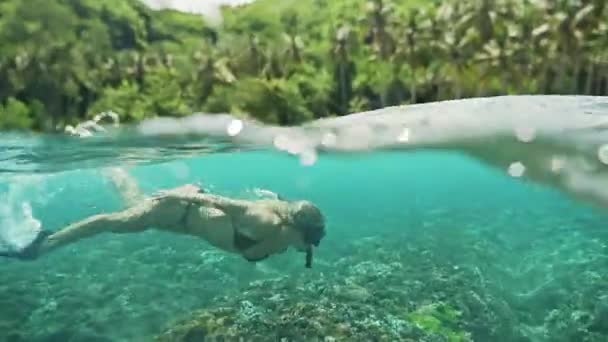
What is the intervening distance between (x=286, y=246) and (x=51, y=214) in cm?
126

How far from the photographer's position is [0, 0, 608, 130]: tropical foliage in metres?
4.48

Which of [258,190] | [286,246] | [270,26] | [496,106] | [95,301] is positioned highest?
[270,26]

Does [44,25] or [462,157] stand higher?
[44,25]

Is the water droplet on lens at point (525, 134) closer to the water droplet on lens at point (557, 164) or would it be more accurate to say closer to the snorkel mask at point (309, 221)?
the water droplet on lens at point (557, 164)

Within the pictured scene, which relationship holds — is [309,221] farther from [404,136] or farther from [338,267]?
[404,136]

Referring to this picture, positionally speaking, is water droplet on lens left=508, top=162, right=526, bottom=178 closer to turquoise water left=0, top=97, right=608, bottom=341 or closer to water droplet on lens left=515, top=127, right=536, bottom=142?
turquoise water left=0, top=97, right=608, bottom=341

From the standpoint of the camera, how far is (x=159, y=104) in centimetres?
452

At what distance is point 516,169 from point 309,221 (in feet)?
3.71

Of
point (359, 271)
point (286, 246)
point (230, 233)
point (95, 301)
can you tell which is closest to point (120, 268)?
point (95, 301)

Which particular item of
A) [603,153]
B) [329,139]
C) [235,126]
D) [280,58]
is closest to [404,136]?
[329,139]

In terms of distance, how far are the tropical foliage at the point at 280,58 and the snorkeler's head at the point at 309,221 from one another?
0.45 m

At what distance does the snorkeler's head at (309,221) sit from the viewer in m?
4.54

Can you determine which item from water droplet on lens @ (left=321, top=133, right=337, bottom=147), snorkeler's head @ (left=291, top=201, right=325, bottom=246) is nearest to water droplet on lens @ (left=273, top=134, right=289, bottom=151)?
water droplet on lens @ (left=321, top=133, right=337, bottom=147)

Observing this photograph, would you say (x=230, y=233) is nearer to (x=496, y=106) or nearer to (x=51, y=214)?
(x=51, y=214)
